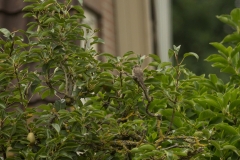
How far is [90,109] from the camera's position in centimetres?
248

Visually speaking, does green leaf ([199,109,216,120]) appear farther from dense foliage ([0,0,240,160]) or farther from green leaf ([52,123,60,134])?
green leaf ([52,123,60,134])

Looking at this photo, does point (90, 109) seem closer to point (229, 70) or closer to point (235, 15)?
point (229, 70)

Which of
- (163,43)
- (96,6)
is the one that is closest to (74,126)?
(96,6)

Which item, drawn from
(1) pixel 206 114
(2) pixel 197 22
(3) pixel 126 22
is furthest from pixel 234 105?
(2) pixel 197 22

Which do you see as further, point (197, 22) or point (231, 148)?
point (197, 22)

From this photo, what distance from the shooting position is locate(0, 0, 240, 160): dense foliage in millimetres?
2465

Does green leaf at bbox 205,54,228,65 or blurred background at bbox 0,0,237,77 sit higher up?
blurred background at bbox 0,0,237,77

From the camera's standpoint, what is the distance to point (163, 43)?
9.00 meters

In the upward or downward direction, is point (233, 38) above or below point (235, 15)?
below

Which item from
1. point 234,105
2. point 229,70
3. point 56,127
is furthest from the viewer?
point 229,70

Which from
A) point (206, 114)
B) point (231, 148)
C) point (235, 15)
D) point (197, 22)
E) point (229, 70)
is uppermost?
point (197, 22)

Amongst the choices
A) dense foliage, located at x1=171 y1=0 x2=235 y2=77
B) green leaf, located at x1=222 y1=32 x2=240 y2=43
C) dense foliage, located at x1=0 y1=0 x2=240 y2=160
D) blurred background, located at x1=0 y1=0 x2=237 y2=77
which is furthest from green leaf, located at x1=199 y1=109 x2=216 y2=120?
dense foliage, located at x1=171 y1=0 x2=235 y2=77

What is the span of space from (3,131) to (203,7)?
20996mm

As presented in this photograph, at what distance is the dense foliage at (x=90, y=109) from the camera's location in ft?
8.09
